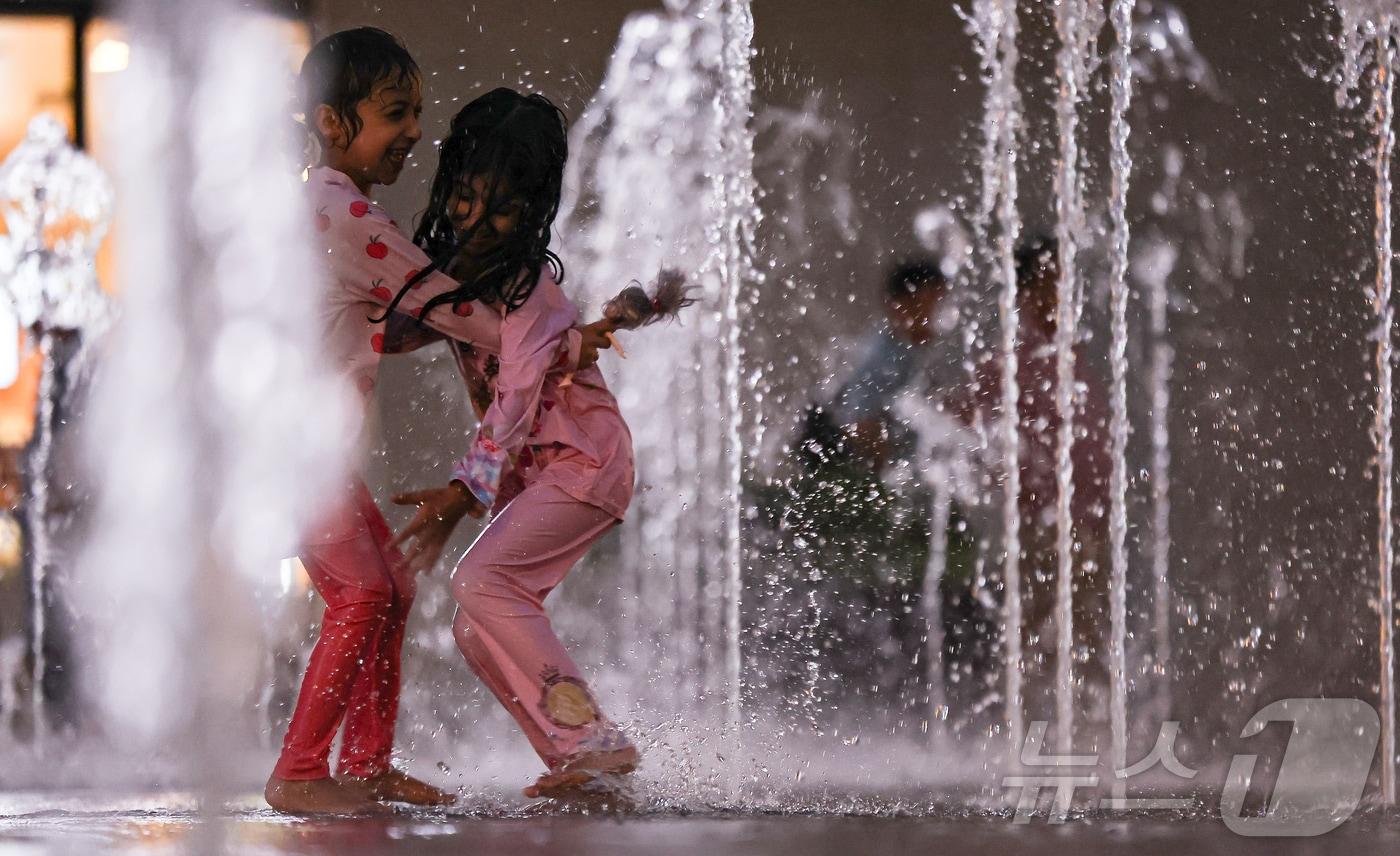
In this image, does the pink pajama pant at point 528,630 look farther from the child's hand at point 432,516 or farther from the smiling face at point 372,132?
the smiling face at point 372,132

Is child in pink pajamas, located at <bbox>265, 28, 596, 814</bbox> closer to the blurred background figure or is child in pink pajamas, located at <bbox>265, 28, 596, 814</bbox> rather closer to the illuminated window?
the blurred background figure

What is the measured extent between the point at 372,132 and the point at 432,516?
62 centimetres

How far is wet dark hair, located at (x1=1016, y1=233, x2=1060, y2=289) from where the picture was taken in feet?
16.4

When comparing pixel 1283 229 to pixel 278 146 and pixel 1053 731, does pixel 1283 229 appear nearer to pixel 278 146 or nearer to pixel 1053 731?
pixel 1053 731

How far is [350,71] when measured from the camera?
250 cm

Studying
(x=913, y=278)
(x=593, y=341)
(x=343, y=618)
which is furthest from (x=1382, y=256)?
(x=343, y=618)

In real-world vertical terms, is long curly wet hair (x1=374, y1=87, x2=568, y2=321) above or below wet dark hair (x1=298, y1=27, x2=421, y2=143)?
below

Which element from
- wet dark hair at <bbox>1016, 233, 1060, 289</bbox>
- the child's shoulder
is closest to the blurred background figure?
wet dark hair at <bbox>1016, 233, 1060, 289</bbox>

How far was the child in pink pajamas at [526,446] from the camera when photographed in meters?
2.37

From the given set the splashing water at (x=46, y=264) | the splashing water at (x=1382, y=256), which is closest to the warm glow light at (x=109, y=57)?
the splashing water at (x=46, y=264)

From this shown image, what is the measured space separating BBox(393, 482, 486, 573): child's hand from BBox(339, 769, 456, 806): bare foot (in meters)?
0.35

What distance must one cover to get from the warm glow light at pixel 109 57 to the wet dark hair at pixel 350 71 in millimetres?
2900

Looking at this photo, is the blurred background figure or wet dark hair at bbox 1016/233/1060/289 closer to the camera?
the blurred background figure

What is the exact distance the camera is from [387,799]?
250cm
